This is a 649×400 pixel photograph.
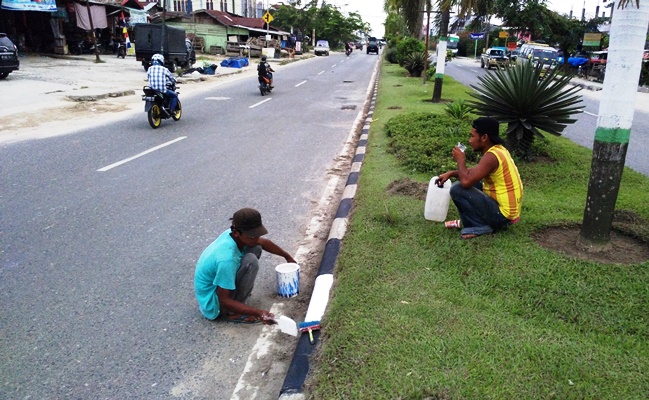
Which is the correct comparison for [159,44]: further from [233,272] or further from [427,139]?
[233,272]

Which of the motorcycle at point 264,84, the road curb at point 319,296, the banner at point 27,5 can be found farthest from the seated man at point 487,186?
the banner at point 27,5

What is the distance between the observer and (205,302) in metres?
3.46

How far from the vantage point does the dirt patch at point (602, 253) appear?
3875mm

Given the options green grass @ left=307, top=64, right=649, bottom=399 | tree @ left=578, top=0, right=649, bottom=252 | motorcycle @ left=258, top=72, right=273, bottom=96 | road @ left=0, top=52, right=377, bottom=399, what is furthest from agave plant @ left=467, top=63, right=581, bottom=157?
motorcycle @ left=258, top=72, right=273, bottom=96

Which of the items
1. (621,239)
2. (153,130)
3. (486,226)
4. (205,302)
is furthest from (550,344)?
(153,130)

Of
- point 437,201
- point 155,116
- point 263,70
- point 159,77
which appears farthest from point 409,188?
point 263,70

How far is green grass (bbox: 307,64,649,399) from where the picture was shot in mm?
2588

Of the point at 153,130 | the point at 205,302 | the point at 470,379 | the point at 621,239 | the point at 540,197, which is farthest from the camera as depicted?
the point at 153,130

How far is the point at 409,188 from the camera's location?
19.6 feet

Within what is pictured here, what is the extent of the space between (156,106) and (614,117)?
30.5ft

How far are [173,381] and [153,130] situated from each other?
8555 millimetres

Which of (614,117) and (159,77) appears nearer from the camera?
(614,117)

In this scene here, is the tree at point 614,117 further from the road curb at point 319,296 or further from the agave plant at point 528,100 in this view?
the agave plant at point 528,100

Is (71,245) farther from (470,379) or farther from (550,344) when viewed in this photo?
(550,344)
